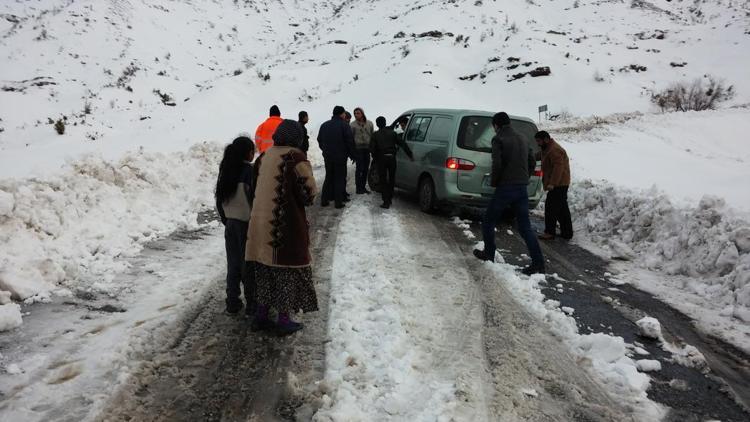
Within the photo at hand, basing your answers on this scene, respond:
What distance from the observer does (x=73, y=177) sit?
21.4ft

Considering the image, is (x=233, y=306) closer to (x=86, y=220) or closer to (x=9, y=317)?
(x=9, y=317)

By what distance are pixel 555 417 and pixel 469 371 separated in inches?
26.2

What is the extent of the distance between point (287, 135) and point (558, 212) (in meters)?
5.38

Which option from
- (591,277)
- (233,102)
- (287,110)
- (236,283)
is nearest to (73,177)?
(236,283)

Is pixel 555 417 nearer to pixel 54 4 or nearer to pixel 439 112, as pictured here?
pixel 439 112

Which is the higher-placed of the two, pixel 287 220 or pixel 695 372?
pixel 287 220

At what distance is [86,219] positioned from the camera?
6008 millimetres

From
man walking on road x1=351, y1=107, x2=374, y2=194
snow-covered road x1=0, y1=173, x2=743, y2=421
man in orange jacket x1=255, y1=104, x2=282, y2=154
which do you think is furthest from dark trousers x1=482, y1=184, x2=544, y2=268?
man walking on road x1=351, y1=107, x2=374, y2=194

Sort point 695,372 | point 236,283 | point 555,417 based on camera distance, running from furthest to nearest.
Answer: point 236,283 < point 695,372 < point 555,417

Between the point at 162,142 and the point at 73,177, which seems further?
the point at 162,142

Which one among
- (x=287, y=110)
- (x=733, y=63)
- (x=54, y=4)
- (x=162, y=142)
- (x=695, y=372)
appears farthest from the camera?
(x=54, y=4)

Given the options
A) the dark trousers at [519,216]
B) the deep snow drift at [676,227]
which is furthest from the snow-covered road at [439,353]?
the deep snow drift at [676,227]

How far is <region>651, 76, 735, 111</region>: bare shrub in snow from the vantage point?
2683cm

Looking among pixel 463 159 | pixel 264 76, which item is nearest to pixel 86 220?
pixel 463 159
